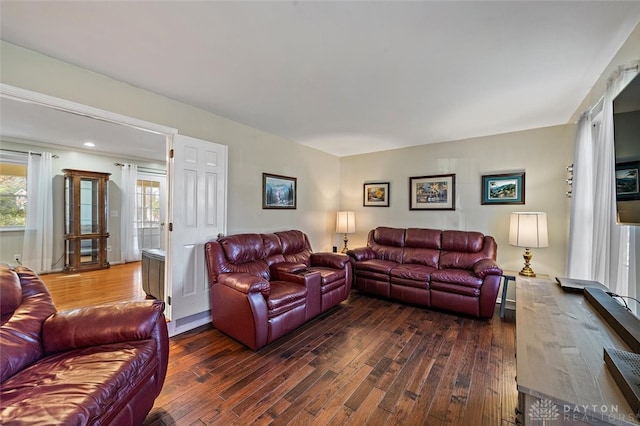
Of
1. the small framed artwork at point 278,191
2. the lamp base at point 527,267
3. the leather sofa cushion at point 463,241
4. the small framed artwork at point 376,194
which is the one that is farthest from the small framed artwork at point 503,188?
the small framed artwork at point 278,191

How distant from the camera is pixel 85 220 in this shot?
5.18 meters

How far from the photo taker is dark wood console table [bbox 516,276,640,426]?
767 millimetres

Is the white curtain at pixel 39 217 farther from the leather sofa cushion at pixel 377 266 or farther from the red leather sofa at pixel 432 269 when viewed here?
the leather sofa cushion at pixel 377 266

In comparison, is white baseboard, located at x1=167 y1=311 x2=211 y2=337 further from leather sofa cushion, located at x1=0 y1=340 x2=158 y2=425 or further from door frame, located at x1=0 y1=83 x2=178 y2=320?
leather sofa cushion, located at x1=0 y1=340 x2=158 y2=425

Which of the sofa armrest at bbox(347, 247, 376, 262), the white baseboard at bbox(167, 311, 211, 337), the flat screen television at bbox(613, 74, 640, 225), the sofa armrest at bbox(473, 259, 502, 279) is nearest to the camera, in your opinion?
the flat screen television at bbox(613, 74, 640, 225)

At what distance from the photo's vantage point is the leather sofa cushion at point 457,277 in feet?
9.98

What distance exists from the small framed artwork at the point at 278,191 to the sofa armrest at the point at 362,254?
3.98ft

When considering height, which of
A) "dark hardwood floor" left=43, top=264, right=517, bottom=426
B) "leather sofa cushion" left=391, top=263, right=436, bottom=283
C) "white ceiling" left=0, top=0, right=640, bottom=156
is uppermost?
"white ceiling" left=0, top=0, right=640, bottom=156

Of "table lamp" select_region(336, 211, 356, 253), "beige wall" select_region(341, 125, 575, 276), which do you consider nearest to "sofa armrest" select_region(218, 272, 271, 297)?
"table lamp" select_region(336, 211, 356, 253)

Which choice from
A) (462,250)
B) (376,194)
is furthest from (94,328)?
(376,194)

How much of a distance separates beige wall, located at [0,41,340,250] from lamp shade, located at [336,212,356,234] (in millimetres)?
288

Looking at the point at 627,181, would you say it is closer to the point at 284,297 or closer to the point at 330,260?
the point at 284,297

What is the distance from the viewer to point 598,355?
1.01m

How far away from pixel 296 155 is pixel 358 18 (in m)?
2.84
